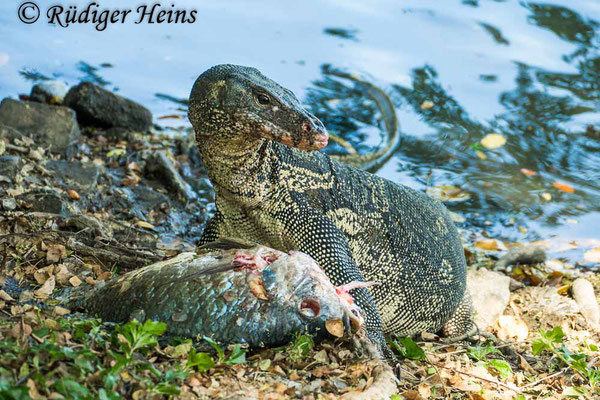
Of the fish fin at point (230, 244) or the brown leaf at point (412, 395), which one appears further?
the fish fin at point (230, 244)

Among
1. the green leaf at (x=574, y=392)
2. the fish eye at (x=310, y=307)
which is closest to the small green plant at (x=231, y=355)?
the fish eye at (x=310, y=307)

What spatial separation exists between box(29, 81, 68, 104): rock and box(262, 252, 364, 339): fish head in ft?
24.3

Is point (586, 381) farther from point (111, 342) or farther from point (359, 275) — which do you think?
point (111, 342)

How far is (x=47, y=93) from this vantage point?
36.8ft

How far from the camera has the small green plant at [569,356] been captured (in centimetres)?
592

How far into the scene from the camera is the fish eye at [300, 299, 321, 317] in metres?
4.72

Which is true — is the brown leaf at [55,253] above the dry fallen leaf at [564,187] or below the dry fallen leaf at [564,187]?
above

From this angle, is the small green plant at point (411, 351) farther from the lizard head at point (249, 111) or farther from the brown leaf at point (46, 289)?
the brown leaf at point (46, 289)

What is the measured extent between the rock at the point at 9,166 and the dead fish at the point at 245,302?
361cm

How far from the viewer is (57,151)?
9.53m

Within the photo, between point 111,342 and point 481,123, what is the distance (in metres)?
10.4

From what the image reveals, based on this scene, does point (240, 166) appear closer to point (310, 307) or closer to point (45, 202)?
point (310, 307)

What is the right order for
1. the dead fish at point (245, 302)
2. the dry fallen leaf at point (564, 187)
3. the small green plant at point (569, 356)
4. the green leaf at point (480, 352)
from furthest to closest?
1. the dry fallen leaf at point (564, 187)
2. the green leaf at point (480, 352)
3. the small green plant at point (569, 356)
4. the dead fish at point (245, 302)

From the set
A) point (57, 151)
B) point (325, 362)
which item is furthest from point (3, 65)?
point (325, 362)
